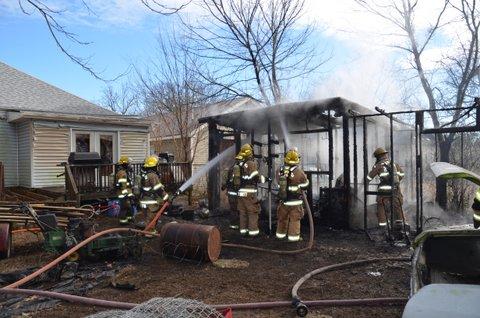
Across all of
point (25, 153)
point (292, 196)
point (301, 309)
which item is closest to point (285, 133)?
point (292, 196)

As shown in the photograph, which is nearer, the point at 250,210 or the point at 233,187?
the point at 250,210

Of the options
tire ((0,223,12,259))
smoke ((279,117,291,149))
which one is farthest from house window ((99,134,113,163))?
tire ((0,223,12,259))

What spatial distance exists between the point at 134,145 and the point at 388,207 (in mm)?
10765

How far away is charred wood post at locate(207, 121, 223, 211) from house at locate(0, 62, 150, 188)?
3.75 m

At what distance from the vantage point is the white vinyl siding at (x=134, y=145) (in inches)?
641

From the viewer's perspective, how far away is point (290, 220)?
28.2 feet

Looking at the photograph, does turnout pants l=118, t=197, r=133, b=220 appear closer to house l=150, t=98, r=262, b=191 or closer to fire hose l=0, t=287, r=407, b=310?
fire hose l=0, t=287, r=407, b=310

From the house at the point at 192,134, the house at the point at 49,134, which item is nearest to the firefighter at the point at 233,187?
the house at the point at 49,134

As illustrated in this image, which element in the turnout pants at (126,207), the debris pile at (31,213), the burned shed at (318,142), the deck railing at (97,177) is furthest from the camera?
the deck railing at (97,177)

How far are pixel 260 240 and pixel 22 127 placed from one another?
1023cm

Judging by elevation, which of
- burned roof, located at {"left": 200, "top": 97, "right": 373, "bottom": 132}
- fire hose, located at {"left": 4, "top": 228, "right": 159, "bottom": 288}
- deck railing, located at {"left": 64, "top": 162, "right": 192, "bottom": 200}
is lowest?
fire hose, located at {"left": 4, "top": 228, "right": 159, "bottom": 288}

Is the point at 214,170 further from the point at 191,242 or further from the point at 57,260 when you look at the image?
the point at 57,260

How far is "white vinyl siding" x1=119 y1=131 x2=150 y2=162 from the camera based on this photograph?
641 inches

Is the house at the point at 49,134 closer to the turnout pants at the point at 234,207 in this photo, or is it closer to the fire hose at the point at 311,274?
the turnout pants at the point at 234,207
